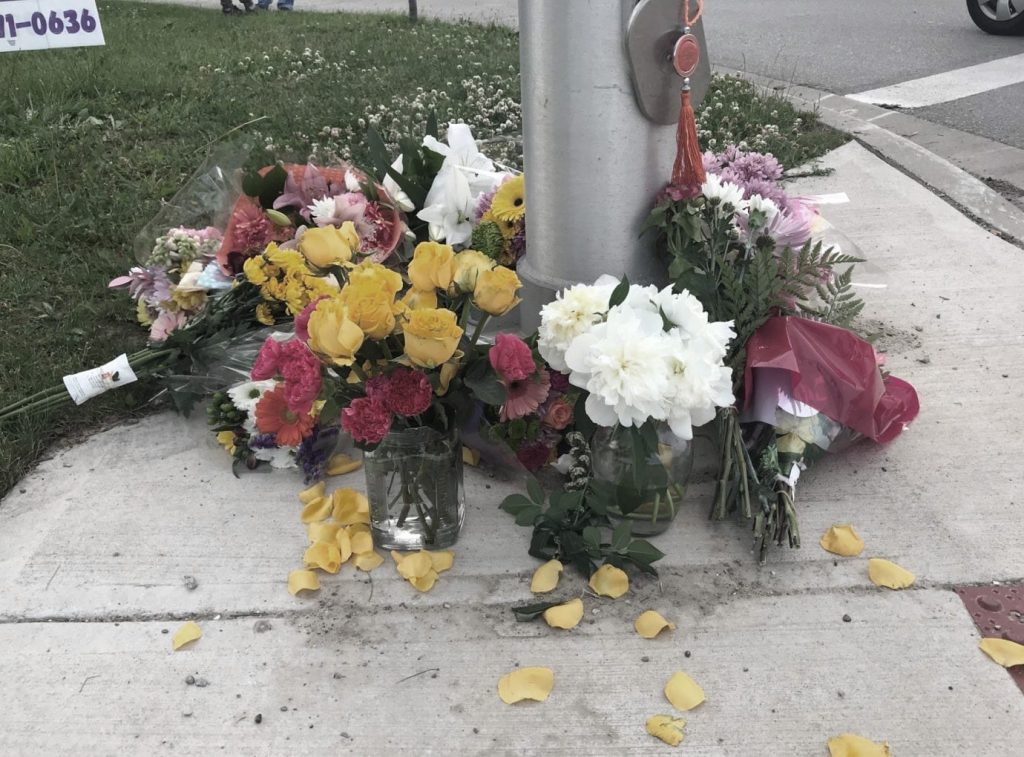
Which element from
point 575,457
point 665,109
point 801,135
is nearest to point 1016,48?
point 801,135

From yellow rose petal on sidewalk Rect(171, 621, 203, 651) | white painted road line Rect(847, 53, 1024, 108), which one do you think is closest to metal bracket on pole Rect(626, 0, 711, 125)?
yellow rose petal on sidewalk Rect(171, 621, 203, 651)

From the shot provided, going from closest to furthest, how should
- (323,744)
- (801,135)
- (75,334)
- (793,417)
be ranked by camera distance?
(323,744)
(793,417)
(75,334)
(801,135)

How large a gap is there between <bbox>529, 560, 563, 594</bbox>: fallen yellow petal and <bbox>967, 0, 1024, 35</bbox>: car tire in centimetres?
783

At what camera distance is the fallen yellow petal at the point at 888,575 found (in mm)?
1921

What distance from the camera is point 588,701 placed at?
66.4 inches

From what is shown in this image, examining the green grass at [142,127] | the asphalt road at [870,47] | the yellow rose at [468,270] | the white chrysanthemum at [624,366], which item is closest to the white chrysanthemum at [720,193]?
the white chrysanthemum at [624,366]

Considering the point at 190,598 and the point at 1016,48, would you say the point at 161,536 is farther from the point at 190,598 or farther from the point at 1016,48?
the point at 1016,48

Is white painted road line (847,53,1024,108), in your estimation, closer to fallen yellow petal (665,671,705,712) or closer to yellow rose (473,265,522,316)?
yellow rose (473,265,522,316)

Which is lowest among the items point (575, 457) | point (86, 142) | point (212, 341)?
point (575, 457)

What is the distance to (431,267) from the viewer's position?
5.85 ft

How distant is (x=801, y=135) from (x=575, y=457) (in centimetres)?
344

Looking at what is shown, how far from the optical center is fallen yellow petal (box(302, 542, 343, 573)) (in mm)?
2021

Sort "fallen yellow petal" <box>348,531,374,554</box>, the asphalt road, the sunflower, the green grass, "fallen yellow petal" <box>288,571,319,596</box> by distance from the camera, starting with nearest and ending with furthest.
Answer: "fallen yellow petal" <box>288,571,319,596</box>
"fallen yellow petal" <box>348,531,374,554</box>
the sunflower
the green grass
the asphalt road

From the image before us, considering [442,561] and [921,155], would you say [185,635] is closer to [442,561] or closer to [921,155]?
[442,561]
